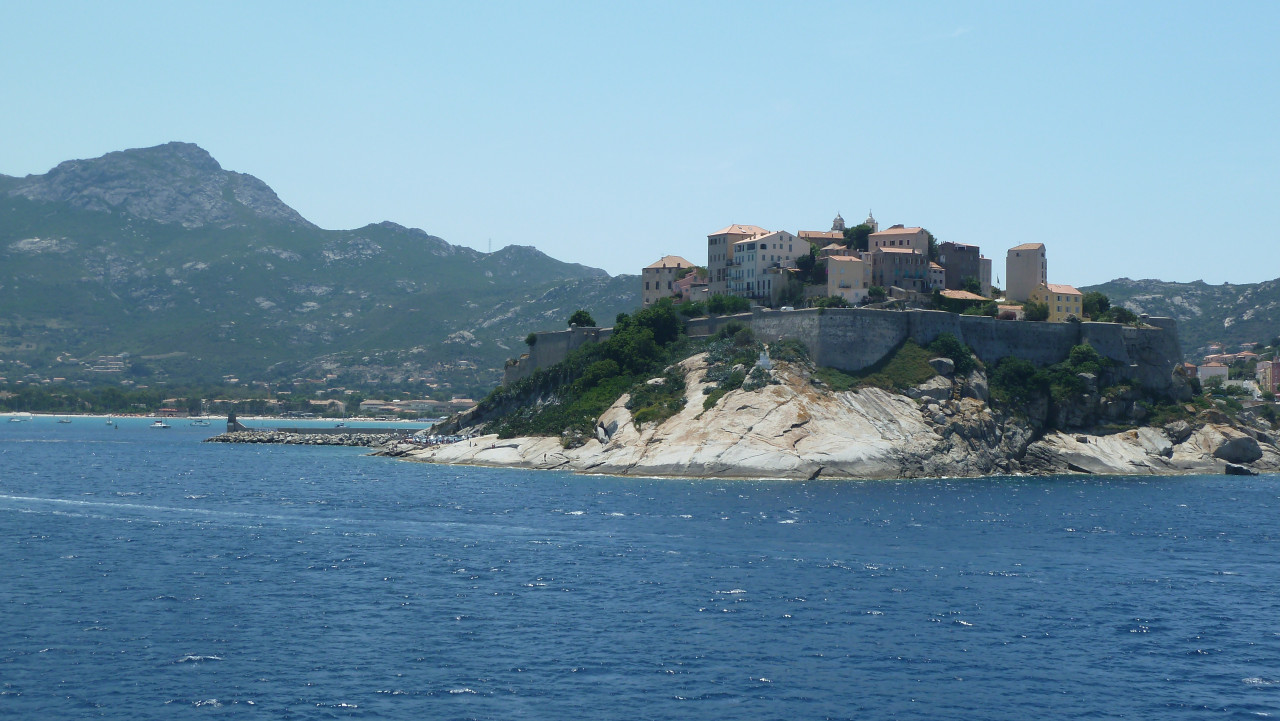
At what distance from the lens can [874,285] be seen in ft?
378

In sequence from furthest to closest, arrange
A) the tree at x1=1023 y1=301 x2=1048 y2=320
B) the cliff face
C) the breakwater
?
the breakwater, the tree at x1=1023 y1=301 x2=1048 y2=320, the cliff face

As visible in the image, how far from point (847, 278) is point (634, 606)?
73.6m

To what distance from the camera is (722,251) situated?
12331cm

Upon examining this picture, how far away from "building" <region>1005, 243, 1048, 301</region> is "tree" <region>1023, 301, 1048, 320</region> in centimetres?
471

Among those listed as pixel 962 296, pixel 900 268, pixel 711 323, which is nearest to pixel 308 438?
pixel 711 323

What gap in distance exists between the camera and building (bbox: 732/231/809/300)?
117 meters

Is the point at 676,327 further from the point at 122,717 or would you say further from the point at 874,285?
the point at 122,717

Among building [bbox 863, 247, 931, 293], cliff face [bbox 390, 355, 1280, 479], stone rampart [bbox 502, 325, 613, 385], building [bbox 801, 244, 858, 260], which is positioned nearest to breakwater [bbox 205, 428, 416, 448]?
stone rampart [bbox 502, 325, 613, 385]

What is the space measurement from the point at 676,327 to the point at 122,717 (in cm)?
A: 8586

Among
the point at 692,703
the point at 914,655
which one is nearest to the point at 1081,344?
the point at 914,655

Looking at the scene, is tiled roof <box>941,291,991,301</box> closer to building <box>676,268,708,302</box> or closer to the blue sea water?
building <box>676,268,708,302</box>

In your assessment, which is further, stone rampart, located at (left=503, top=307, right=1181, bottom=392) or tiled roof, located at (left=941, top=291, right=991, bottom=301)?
tiled roof, located at (left=941, top=291, right=991, bottom=301)

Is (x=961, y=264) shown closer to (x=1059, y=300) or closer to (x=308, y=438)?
(x=1059, y=300)

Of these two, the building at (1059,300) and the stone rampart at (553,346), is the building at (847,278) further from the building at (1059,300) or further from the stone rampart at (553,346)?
the stone rampart at (553,346)
